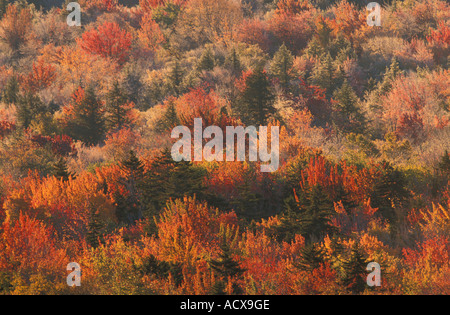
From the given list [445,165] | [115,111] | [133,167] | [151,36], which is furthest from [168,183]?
[151,36]

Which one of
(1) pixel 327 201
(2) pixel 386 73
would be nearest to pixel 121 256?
(1) pixel 327 201

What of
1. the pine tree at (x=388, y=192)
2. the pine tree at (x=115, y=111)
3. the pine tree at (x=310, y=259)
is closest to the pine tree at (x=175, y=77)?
the pine tree at (x=115, y=111)

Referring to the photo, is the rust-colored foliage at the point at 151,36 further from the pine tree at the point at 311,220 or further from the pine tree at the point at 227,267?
the pine tree at the point at 227,267

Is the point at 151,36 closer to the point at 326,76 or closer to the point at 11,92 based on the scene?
the point at 11,92

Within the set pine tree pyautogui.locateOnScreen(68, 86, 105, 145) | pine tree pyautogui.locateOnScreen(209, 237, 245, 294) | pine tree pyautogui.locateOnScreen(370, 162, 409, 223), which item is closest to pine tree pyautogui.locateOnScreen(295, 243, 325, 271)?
pine tree pyautogui.locateOnScreen(209, 237, 245, 294)

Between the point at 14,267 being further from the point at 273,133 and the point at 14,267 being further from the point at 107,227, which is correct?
the point at 273,133

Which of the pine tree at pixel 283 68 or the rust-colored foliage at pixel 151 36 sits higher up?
the rust-colored foliage at pixel 151 36

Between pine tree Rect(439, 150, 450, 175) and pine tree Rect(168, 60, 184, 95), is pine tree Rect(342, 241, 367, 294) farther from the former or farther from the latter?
pine tree Rect(168, 60, 184, 95)
